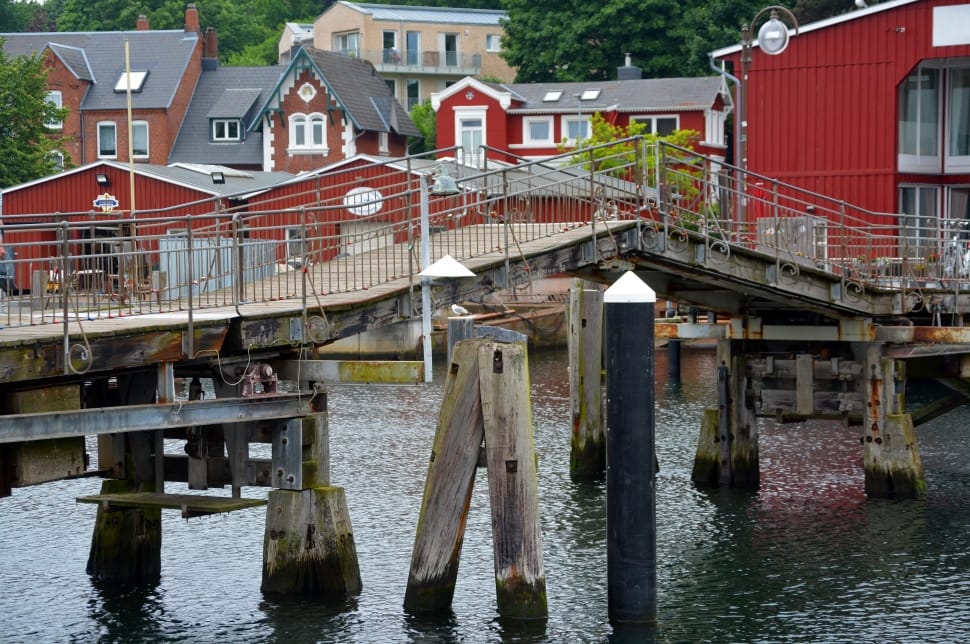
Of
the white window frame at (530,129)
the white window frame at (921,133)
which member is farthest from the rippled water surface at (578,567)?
the white window frame at (530,129)

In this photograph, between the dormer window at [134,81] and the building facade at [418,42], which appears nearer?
the dormer window at [134,81]

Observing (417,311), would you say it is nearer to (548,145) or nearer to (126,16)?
(548,145)

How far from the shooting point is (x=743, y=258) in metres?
24.4

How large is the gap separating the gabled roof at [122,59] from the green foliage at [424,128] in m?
14.1

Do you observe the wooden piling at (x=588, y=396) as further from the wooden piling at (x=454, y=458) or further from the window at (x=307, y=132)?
the window at (x=307, y=132)

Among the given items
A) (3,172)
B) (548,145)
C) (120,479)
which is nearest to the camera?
(120,479)

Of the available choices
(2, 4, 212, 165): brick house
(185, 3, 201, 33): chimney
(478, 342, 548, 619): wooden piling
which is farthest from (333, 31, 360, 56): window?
(478, 342, 548, 619): wooden piling

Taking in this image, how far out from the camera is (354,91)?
82.2m

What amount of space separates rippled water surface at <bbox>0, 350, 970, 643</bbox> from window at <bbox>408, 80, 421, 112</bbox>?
7848cm

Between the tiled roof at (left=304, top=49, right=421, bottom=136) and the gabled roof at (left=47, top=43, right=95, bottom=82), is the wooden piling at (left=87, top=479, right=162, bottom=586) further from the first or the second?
the gabled roof at (left=47, top=43, right=95, bottom=82)

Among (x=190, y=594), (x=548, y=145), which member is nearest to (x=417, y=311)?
(x=190, y=594)

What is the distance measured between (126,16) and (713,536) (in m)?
86.8

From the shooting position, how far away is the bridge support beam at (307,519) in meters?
18.6

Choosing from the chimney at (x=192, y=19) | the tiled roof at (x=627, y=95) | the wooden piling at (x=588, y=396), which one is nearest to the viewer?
the wooden piling at (x=588, y=396)
